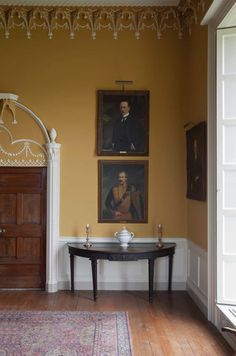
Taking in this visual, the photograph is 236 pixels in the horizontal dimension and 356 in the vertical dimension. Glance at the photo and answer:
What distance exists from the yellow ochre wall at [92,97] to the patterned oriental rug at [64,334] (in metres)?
1.48

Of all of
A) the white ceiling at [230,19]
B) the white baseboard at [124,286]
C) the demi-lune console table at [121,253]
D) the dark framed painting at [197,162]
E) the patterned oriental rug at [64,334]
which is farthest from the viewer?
the white baseboard at [124,286]

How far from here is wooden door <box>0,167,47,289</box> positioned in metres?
5.57

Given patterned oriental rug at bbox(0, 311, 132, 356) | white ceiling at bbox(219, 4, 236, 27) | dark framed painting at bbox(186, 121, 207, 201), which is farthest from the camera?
dark framed painting at bbox(186, 121, 207, 201)

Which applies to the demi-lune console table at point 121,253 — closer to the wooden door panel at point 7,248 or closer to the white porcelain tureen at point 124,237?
the white porcelain tureen at point 124,237

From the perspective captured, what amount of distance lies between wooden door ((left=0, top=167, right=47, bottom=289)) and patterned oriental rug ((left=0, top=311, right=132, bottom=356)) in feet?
3.60

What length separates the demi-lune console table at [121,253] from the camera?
16.4 ft

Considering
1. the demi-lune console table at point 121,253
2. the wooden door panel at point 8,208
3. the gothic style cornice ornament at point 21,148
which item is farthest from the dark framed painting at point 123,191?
the wooden door panel at point 8,208

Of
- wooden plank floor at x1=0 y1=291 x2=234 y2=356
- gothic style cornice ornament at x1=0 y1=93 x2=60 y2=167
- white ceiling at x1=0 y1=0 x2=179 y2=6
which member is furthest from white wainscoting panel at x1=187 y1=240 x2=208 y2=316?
white ceiling at x1=0 y1=0 x2=179 y2=6

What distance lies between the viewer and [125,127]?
5.64m

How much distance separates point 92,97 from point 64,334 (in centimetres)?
331

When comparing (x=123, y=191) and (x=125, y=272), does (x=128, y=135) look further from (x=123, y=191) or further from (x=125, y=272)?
(x=125, y=272)

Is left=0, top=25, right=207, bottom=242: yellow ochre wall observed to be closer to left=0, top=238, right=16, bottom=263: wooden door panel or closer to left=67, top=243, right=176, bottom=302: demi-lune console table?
left=67, top=243, right=176, bottom=302: demi-lune console table

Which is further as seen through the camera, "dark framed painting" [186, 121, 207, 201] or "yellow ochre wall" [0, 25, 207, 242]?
"yellow ochre wall" [0, 25, 207, 242]

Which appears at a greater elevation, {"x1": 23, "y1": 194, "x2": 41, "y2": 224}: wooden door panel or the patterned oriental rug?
{"x1": 23, "y1": 194, "x2": 41, "y2": 224}: wooden door panel
